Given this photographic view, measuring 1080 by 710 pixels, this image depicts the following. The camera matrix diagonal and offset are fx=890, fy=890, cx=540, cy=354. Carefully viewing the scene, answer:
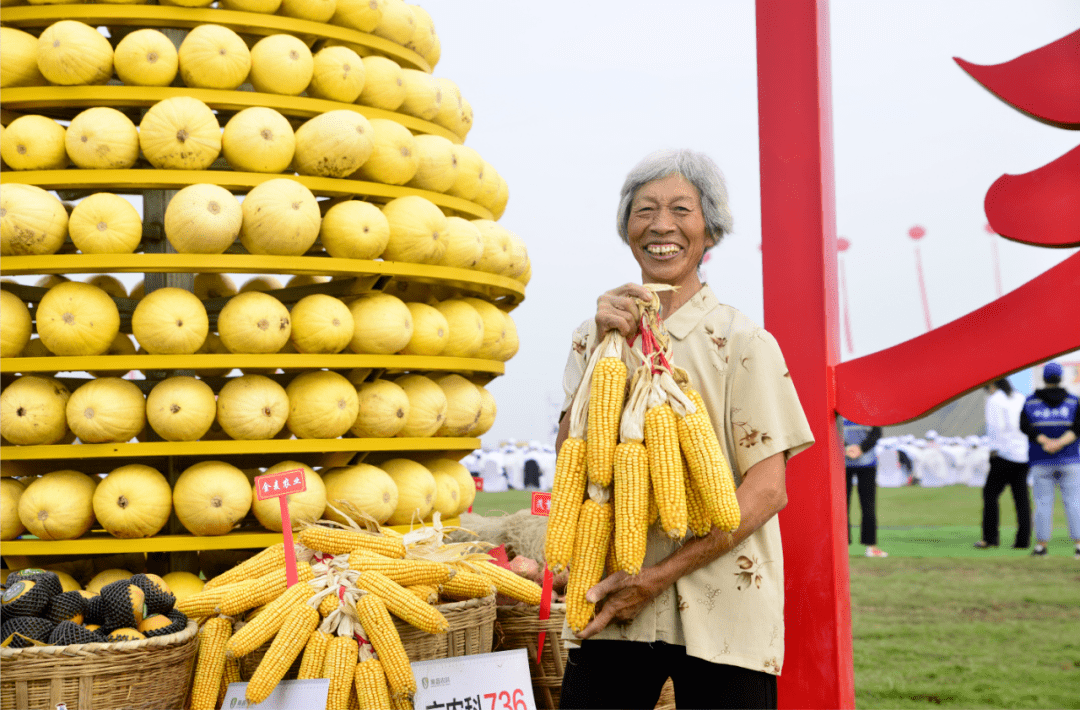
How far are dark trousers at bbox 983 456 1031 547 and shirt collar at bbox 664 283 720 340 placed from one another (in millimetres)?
8668

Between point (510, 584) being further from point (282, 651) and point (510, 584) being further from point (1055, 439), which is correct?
point (1055, 439)

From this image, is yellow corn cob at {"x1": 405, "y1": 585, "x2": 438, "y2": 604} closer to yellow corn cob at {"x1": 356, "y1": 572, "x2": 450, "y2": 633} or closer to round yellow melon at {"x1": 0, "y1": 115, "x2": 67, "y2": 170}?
yellow corn cob at {"x1": 356, "y1": 572, "x2": 450, "y2": 633}

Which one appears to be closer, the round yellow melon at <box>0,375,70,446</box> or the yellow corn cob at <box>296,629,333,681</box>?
the yellow corn cob at <box>296,629,333,681</box>

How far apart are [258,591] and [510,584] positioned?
881 millimetres

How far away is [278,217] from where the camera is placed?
131 inches

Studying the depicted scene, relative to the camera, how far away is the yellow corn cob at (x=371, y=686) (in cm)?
261

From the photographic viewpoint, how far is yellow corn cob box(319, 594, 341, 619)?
275cm

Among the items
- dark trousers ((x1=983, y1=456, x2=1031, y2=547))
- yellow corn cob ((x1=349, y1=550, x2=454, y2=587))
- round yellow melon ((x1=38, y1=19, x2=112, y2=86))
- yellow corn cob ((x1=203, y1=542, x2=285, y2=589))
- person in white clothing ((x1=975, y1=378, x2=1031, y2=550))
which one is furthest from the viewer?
dark trousers ((x1=983, y1=456, x2=1031, y2=547))

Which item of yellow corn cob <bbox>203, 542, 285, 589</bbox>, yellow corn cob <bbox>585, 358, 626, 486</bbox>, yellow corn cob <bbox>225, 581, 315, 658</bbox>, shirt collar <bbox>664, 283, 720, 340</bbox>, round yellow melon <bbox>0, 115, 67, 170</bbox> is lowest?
yellow corn cob <bbox>225, 581, 315, 658</bbox>

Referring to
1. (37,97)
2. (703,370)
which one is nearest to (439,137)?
(37,97)

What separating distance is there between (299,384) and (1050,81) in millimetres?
2745

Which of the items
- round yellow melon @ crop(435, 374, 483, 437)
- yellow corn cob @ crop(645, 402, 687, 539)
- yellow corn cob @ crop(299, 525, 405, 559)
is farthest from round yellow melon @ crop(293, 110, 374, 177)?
yellow corn cob @ crop(645, 402, 687, 539)

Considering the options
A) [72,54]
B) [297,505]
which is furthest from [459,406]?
[72,54]

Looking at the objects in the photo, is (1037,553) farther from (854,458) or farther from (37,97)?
(37,97)
